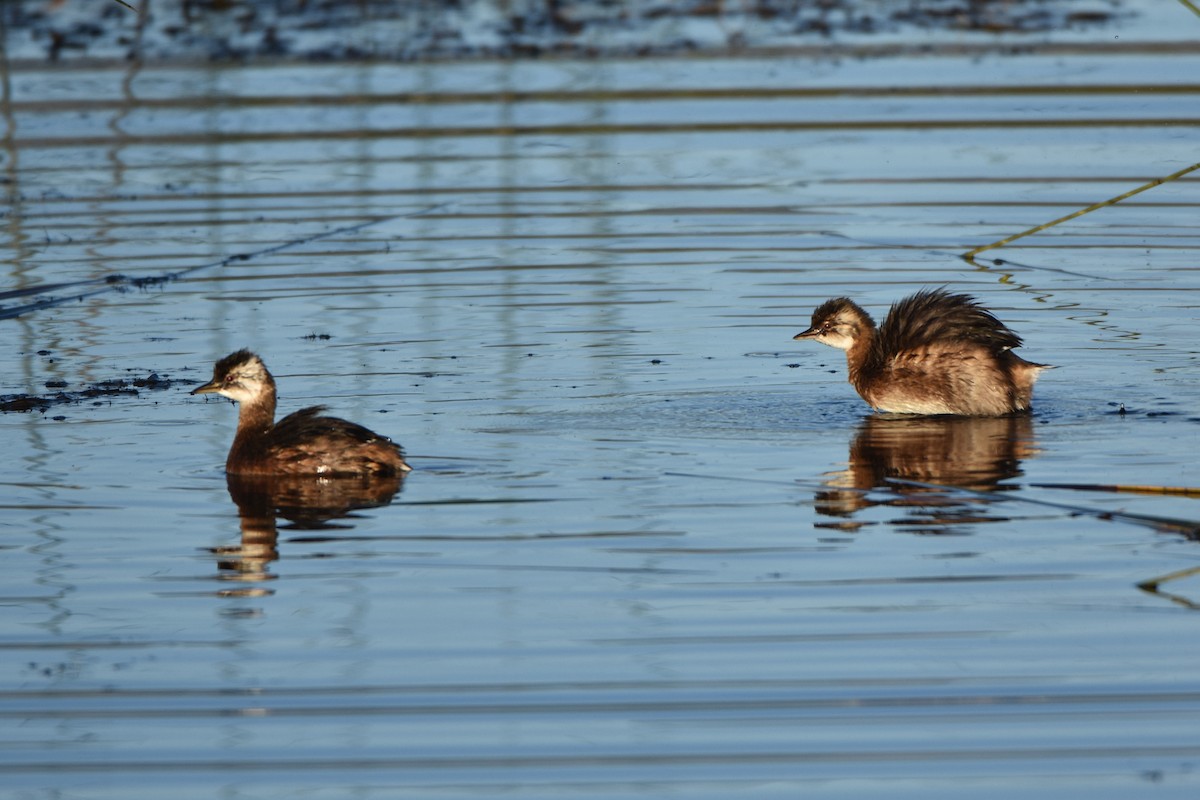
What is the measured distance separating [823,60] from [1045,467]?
16.9m

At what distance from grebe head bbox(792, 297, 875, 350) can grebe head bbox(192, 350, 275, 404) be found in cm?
302

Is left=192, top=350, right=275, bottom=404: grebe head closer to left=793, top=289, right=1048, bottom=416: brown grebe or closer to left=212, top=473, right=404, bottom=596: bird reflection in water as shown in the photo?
left=212, top=473, right=404, bottom=596: bird reflection in water

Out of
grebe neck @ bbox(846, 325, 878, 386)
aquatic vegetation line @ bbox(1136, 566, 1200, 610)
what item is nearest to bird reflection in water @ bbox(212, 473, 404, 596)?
grebe neck @ bbox(846, 325, 878, 386)

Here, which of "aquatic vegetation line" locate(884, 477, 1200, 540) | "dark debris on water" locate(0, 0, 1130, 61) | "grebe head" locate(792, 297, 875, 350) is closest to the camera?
"aquatic vegetation line" locate(884, 477, 1200, 540)

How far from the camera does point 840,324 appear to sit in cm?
1145

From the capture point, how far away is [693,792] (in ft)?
19.5

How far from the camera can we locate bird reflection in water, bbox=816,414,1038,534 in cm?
872

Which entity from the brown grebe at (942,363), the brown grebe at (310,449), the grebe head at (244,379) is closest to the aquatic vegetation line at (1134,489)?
the brown grebe at (942,363)

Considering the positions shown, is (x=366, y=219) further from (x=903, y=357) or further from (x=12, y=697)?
(x=12, y=697)

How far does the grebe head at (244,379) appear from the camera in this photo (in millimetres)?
10133

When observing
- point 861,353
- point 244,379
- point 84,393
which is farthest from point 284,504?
point 861,353

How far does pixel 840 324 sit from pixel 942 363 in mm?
772

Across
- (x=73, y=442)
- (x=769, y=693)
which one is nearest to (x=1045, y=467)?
(x=769, y=693)

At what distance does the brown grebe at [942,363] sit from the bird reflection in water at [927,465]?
3.8 inches
